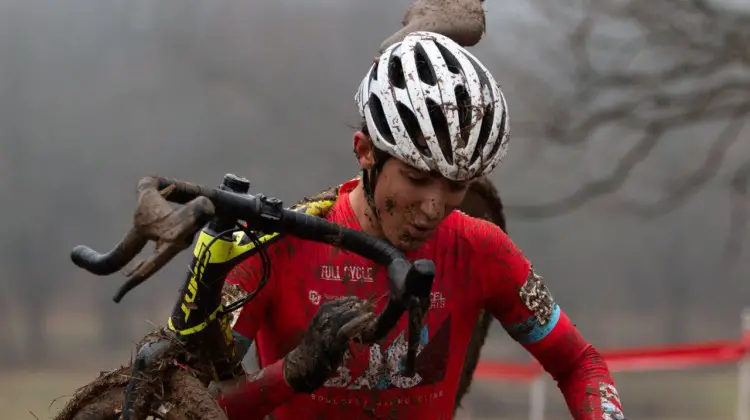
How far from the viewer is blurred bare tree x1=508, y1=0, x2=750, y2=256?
9.93m

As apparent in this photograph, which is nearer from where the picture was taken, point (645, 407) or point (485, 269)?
point (485, 269)

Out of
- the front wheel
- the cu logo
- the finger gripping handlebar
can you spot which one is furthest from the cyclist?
the front wheel

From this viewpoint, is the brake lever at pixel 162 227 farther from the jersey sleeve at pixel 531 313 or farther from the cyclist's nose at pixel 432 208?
the jersey sleeve at pixel 531 313

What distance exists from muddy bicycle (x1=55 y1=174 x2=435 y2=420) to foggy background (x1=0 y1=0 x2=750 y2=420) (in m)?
11.5

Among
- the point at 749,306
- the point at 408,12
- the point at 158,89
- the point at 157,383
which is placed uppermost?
A: the point at 158,89

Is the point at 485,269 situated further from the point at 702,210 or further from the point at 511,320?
the point at 702,210

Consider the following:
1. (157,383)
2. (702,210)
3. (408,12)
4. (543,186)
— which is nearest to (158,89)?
(543,186)

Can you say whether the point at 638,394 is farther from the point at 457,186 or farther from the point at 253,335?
the point at 457,186

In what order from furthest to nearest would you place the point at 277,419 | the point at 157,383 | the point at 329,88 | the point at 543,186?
the point at 329,88, the point at 543,186, the point at 277,419, the point at 157,383

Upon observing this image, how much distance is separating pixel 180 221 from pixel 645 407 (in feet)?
49.2

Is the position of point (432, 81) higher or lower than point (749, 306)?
lower

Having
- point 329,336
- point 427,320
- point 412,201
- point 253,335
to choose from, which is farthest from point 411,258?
point 329,336

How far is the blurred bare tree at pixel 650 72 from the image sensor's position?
9.93 metres

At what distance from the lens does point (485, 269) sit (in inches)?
156
